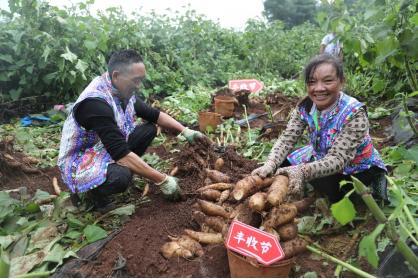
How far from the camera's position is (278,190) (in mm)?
2086

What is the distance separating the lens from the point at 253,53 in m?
9.50

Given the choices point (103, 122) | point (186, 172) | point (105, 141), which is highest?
point (103, 122)

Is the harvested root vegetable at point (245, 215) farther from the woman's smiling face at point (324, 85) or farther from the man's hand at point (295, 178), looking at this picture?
the woman's smiling face at point (324, 85)

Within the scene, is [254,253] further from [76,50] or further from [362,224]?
[76,50]

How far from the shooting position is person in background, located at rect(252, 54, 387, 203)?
2.21 metres

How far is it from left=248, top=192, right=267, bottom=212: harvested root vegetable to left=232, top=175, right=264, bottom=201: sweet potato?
7cm

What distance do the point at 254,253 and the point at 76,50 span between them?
15.4ft

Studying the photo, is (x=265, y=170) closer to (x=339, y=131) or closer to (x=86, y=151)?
(x=339, y=131)

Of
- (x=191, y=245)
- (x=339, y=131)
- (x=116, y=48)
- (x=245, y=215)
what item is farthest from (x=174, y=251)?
(x=116, y=48)

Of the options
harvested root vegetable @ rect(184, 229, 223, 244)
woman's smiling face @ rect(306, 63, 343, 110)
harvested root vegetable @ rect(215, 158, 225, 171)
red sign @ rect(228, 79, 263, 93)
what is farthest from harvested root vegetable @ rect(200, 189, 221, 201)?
red sign @ rect(228, 79, 263, 93)

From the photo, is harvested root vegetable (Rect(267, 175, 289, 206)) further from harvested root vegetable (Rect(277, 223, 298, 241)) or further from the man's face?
the man's face

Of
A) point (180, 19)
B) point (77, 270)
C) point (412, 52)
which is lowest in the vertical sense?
point (77, 270)

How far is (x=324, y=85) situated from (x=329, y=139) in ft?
1.17

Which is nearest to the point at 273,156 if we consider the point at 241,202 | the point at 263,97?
the point at 241,202
